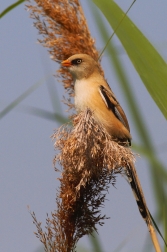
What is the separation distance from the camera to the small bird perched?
2844 mm

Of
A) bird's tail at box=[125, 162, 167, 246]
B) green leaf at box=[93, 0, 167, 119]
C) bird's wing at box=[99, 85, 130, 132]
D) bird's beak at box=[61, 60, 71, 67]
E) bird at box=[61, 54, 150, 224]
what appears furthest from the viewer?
bird's wing at box=[99, 85, 130, 132]

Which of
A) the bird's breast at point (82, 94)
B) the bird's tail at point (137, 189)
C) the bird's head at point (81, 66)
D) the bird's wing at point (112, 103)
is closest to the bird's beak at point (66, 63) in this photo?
the bird's head at point (81, 66)

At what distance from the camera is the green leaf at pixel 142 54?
5.70ft

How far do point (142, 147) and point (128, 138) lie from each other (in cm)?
95

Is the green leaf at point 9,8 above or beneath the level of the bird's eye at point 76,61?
beneath

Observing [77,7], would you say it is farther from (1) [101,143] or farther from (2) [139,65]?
(1) [101,143]

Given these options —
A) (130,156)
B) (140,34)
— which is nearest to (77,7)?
(140,34)

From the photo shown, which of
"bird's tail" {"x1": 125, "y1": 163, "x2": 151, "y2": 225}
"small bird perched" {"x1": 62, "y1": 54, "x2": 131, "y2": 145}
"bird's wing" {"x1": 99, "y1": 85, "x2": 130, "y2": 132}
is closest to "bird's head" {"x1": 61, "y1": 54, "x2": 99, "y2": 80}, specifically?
"small bird perched" {"x1": 62, "y1": 54, "x2": 131, "y2": 145}

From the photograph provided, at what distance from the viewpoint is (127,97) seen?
198 centimetres

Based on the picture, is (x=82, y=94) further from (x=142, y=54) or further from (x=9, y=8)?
(x=9, y=8)

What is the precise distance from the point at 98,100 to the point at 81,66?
0.93 ft

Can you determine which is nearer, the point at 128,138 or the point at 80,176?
the point at 80,176

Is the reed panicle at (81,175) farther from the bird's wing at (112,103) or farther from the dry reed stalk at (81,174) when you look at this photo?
the bird's wing at (112,103)

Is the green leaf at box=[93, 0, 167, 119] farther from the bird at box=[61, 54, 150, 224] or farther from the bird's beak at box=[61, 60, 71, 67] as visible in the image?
the bird at box=[61, 54, 150, 224]
